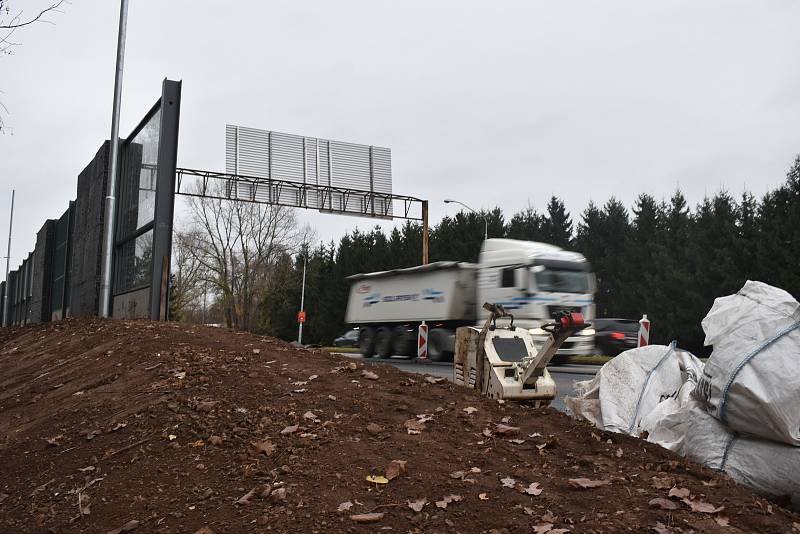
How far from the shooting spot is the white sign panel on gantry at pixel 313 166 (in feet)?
82.8

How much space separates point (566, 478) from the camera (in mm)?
4031

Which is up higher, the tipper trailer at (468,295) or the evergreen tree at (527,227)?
the evergreen tree at (527,227)

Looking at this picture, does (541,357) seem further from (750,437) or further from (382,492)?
(382,492)

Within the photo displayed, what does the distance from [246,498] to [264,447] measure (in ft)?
1.83

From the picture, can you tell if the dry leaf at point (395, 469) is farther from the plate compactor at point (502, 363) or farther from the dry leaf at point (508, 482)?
the plate compactor at point (502, 363)

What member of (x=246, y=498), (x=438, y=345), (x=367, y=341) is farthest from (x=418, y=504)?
(x=367, y=341)

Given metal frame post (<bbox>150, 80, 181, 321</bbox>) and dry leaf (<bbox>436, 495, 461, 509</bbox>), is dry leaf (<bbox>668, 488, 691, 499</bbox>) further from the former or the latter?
metal frame post (<bbox>150, 80, 181, 321</bbox>)

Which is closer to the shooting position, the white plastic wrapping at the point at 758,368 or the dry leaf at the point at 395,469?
the dry leaf at the point at 395,469

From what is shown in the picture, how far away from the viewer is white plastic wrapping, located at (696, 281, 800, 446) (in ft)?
13.7

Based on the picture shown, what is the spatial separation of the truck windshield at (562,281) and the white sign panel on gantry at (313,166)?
9628 millimetres

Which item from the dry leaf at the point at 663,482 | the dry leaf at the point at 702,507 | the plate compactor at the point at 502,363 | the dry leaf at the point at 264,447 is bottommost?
the dry leaf at the point at 702,507

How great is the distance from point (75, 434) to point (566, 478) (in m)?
3.61

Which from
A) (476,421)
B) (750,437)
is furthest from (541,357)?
(750,437)

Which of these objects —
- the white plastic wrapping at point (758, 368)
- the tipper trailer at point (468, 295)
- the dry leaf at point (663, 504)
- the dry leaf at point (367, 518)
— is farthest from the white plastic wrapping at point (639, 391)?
the tipper trailer at point (468, 295)
